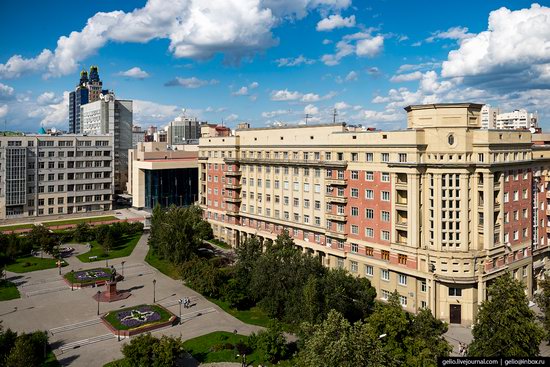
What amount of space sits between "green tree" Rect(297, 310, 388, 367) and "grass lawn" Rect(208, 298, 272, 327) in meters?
21.3

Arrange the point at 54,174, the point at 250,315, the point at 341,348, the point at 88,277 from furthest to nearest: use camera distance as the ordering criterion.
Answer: the point at 54,174
the point at 88,277
the point at 250,315
the point at 341,348

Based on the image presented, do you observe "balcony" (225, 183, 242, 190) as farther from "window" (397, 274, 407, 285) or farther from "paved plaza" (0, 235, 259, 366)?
"window" (397, 274, 407, 285)

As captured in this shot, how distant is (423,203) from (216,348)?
28928 millimetres

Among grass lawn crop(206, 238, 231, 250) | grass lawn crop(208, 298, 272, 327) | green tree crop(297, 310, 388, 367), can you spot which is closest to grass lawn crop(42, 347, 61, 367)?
grass lawn crop(208, 298, 272, 327)

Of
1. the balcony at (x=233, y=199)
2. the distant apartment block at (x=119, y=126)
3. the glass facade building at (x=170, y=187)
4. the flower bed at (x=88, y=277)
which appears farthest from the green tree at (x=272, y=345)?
the distant apartment block at (x=119, y=126)

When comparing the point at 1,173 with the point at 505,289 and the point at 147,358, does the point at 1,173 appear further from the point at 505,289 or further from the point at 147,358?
the point at 505,289

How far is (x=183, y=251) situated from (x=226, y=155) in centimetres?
2388

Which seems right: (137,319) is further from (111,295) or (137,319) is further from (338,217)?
(338,217)

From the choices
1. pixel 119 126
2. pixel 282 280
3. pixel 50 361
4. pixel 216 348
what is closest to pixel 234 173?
pixel 282 280

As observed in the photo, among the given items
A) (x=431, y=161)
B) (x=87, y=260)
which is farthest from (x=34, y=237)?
(x=431, y=161)

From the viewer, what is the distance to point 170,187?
369ft

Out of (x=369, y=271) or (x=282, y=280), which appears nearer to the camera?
(x=282, y=280)

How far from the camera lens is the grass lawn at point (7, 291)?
59375 millimetres

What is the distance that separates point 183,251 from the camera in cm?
6944
